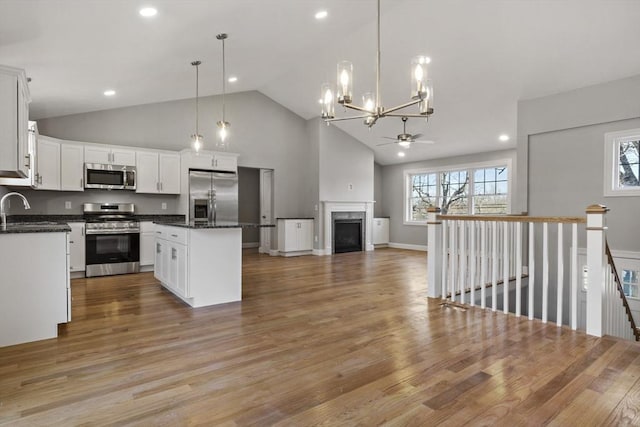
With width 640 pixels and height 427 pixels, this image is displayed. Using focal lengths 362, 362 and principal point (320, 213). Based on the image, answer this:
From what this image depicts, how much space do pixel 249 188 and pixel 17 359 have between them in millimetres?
7610

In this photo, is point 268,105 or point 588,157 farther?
point 268,105

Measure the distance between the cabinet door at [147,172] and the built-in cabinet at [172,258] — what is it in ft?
6.29

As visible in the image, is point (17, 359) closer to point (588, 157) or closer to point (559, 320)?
point (559, 320)

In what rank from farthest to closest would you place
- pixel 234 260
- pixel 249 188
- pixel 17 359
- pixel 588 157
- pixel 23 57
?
1. pixel 249 188
2. pixel 588 157
3. pixel 234 260
4. pixel 23 57
5. pixel 17 359

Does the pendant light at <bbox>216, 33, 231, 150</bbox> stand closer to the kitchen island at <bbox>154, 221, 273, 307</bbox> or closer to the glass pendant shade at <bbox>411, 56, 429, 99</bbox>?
the kitchen island at <bbox>154, 221, 273, 307</bbox>

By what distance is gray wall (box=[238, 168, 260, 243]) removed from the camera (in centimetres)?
985

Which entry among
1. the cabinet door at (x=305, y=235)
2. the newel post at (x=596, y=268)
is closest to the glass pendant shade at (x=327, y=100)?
the newel post at (x=596, y=268)

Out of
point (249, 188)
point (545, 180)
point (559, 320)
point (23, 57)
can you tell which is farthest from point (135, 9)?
point (249, 188)

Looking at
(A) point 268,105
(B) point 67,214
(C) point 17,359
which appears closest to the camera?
(C) point 17,359

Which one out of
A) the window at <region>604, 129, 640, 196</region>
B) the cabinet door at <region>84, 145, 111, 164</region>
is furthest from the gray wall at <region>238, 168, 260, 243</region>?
the window at <region>604, 129, 640, 196</region>

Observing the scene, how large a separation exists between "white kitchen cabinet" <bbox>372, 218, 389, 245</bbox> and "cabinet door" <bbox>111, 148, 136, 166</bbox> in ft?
20.6

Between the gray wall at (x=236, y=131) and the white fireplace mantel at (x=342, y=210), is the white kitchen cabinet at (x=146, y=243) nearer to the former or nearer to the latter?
the gray wall at (x=236, y=131)

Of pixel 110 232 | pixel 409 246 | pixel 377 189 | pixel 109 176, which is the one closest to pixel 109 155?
pixel 109 176

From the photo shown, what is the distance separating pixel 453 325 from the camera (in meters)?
3.32
